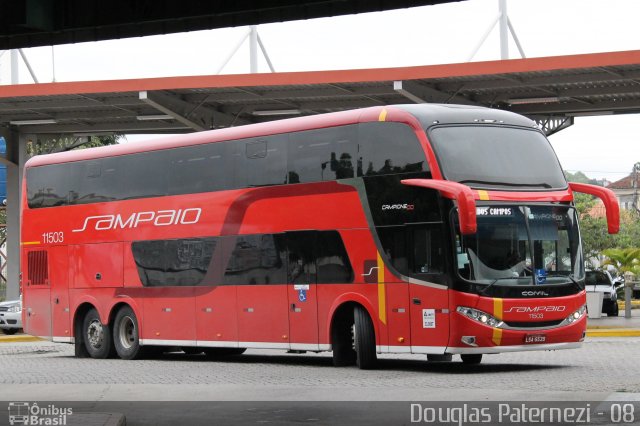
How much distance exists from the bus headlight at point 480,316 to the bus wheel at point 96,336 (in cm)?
932

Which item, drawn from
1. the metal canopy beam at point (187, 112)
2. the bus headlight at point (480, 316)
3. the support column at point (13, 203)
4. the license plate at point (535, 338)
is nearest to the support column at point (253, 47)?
the metal canopy beam at point (187, 112)

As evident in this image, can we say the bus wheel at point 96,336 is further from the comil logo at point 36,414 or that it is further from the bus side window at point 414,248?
the comil logo at point 36,414

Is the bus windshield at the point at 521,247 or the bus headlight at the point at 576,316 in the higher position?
the bus windshield at the point at 521,247

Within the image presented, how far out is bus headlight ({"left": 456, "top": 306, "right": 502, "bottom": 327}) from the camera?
58.4 feet

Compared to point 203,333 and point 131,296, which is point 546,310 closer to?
point 203,333

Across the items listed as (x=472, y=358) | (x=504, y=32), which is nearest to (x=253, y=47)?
(x=504, y=32)

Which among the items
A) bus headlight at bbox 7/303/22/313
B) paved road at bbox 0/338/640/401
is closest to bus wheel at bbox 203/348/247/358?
paved road at bbox 0/338/640/401

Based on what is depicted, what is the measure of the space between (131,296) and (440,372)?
26.2ft

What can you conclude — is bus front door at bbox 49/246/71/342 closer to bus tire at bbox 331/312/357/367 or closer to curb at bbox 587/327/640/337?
bus tire at bbox 331/312/357/367

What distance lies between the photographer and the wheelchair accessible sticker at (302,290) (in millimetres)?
20375

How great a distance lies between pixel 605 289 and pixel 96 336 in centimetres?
1889

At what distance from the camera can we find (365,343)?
19094 mm

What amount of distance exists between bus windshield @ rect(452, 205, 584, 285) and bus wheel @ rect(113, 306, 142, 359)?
855cm

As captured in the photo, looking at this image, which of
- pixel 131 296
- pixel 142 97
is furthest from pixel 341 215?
pixel 142 97
